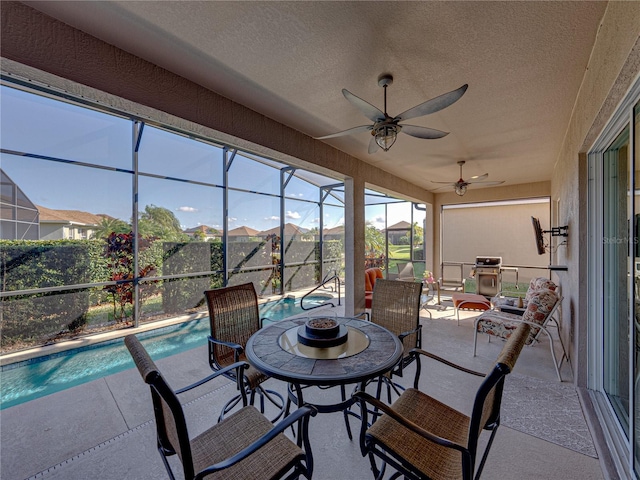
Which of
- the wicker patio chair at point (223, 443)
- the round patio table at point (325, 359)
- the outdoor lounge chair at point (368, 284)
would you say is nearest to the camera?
the wicker patio chair at point (223, 443)

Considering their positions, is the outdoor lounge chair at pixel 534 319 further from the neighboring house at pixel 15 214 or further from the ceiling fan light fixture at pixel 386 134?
the neighboring house at pixel 15 214

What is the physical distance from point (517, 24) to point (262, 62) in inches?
70.8

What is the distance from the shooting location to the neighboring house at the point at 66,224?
4.43m

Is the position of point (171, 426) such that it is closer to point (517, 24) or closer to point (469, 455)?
point (469, 455)

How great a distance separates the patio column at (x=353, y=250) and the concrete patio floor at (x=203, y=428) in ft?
5.54

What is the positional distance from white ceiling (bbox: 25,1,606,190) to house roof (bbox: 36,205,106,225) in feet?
13.5

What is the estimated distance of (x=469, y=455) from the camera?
3.66 feet

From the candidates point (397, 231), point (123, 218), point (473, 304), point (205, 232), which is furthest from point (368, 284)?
point (123, 218)

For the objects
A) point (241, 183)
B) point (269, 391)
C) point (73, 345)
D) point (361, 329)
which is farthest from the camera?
point (241, 183)

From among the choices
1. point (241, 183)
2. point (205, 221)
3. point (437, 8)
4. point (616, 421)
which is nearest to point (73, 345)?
point (205, 221)

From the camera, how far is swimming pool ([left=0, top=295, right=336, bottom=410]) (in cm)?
331

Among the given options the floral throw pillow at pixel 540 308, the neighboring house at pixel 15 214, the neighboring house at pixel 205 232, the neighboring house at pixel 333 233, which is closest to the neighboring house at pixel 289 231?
the neighboring house at pixel 333 233

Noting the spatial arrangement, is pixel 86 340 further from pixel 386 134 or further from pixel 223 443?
pixel 386 134

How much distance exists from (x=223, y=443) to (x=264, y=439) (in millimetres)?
415
